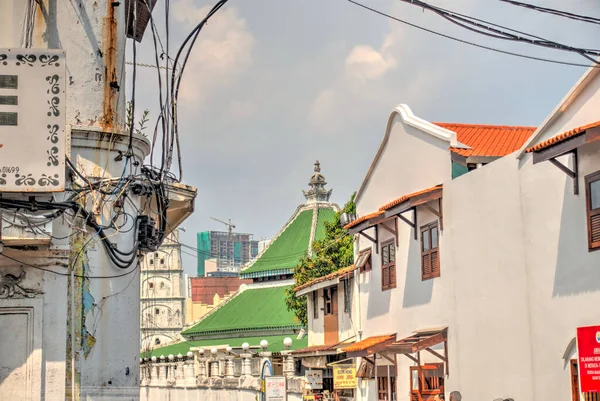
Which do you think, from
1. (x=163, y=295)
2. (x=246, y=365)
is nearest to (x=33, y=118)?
(x=246, y=365)

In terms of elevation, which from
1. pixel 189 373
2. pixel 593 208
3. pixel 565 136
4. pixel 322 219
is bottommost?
pixel 189 373

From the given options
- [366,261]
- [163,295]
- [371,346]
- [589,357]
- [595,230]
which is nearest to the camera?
[589,357]

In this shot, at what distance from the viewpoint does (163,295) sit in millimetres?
94312

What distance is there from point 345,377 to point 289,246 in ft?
120

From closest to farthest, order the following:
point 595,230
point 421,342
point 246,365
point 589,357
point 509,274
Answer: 1. point 589,357
2. point 595,230
3. point 509,274
4. point 421,342
5. point 246,365

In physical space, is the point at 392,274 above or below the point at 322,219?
below

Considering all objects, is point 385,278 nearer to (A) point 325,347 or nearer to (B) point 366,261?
(B) point 366,261

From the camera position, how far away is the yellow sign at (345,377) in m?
27.4

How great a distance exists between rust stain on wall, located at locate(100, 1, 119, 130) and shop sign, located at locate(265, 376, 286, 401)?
8.55 meters

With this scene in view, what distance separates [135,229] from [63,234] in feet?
9.36

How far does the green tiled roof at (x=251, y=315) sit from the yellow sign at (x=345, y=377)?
26.8 meters

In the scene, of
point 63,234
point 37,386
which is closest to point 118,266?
point 63,234

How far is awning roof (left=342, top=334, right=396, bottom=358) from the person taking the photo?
22742 millimetres

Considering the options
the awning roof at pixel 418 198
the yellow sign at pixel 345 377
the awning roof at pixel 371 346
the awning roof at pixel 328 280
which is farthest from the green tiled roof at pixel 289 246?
the awning roof at pixel 418 198
